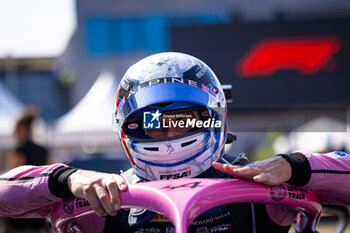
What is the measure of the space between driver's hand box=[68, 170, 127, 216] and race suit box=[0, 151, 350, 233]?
8cm

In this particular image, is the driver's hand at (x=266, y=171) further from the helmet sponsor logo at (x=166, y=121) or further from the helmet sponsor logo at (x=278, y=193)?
the helmet sponsor logo at (x=166, y=121)

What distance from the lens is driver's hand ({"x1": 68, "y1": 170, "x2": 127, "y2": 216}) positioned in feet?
4.85

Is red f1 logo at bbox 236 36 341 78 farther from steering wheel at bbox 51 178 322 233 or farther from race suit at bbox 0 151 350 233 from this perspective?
steering wheel at bbox 51 178 322 233

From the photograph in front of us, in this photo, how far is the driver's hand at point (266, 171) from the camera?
1508 mm

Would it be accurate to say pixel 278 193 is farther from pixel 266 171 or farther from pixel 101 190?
pixel 101 190

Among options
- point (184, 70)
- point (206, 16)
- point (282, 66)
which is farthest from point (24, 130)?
point (206, 16)

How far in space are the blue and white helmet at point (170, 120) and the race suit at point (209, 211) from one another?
0.19m

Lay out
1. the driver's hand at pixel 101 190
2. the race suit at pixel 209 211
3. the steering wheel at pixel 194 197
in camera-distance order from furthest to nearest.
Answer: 1. the race suit at pixel 209 211
2. the driver's hand at pixel 101 190
3. the steering wheel at pixel 194 197

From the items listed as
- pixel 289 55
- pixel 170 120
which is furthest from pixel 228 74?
pixel 170 120

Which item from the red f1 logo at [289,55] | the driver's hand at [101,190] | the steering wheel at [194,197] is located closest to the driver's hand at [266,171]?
the steering wheel at [194,197]

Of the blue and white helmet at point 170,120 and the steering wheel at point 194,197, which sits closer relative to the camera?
the steering wheel at point 194,197

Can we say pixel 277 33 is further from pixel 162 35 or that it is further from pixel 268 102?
pixel 162 35

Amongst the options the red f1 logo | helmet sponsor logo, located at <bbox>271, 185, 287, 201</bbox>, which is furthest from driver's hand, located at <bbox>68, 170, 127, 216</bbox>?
the red f1 logo

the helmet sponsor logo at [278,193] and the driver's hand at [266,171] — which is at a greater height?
the driver's hand at [266,171]
